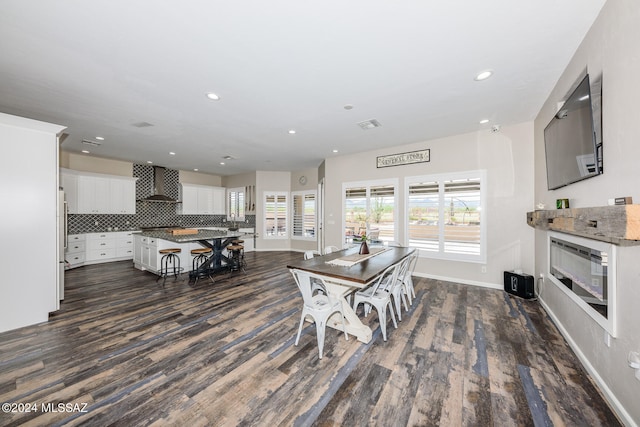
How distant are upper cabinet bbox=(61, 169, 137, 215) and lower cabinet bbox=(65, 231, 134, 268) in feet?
2.23

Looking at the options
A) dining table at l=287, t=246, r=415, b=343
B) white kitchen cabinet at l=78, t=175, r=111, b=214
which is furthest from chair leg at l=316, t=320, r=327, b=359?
white kitchen cabinet at l=78, t=175, r=111, b=214

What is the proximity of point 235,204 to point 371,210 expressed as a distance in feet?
19.2

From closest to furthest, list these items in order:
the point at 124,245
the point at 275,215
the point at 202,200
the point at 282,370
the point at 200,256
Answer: the point at 282,370 < the point at 200,256 < the point at 124,245 < the point at 275,215 < the point at 202,200

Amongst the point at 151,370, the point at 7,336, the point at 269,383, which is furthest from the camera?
the point at 7,336

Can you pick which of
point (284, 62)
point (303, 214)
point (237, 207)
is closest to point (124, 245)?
point (237, 207)

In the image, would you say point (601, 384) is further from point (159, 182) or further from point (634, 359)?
point (159, 182)

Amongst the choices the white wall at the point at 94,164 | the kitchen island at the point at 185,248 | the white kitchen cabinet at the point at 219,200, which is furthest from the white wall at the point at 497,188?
the white wall at the point at 94,164

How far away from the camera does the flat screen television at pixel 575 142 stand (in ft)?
6.27

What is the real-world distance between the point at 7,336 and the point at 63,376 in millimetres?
1455

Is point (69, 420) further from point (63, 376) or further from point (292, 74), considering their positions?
point (292, 74)

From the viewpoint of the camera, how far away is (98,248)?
6062 millimetres

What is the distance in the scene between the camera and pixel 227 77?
2.63 meters

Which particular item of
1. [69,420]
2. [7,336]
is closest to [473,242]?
[69,420]

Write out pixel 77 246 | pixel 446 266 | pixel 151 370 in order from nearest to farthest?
pixel 151 370, pixel 446 266, pixel 77 246
